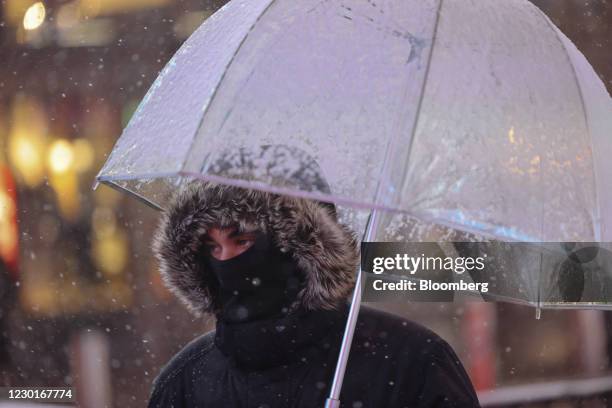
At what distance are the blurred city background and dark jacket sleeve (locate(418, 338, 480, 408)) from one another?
4719 millimetres

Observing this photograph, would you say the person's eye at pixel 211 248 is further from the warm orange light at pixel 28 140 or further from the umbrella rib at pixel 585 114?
the warm orange light at pixel 28 140

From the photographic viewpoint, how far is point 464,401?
2291 mm

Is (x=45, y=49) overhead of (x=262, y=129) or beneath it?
beneath

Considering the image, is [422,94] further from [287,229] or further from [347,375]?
[347,375]

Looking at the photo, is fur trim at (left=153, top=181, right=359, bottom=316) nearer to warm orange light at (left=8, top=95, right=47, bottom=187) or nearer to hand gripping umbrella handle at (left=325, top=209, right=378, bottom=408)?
hand gripping umbrella handle at (left=325, top=209, right=378, bottom=408)

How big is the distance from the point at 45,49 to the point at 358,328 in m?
5.77

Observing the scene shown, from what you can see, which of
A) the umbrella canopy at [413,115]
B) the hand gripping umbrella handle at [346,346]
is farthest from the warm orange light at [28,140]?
the hand gripping umbrella handle at [346,346]

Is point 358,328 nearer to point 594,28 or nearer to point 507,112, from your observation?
point 507,112

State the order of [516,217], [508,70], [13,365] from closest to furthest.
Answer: [516,217] < [508,70] < [13,365]

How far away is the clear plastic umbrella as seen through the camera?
175 centimetres

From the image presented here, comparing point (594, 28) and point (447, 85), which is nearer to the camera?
point (447, 85)

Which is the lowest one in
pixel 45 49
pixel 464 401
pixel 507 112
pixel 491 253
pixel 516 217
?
pixel 45 49

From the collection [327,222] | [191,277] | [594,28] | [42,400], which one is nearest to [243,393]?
[191,277]

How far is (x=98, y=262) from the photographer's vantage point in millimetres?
8336
